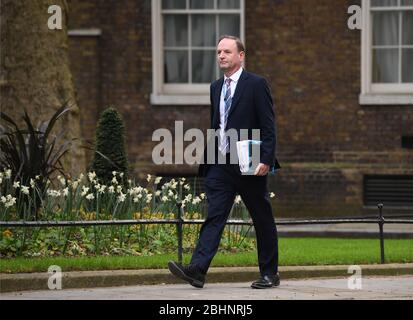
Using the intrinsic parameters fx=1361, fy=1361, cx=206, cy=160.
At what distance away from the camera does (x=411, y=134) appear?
20.7 meters

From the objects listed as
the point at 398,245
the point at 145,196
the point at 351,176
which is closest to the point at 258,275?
the point at 145,196

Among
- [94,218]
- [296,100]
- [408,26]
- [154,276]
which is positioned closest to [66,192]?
[94,218]

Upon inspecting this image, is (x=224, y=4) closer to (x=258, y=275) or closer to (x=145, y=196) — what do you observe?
(x=145, y=196)

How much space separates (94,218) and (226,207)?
3.09 m

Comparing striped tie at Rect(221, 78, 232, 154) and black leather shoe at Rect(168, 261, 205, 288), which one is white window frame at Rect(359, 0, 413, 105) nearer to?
striped tie at Rect(221, 78, 232, 154)

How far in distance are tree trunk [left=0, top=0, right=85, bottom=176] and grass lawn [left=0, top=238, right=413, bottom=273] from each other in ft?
10.4

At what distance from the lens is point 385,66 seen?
68.9 ft

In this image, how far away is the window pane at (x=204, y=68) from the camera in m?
21.4

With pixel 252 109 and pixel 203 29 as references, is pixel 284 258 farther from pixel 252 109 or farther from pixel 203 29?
pixel 203 29

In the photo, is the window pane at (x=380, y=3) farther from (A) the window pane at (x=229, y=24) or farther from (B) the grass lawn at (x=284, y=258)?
(B) the grass lawn at (x=284, y=258)

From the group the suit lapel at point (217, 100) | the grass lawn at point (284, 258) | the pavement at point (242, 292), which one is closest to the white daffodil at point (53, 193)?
the grass lawn at point (284, 258)

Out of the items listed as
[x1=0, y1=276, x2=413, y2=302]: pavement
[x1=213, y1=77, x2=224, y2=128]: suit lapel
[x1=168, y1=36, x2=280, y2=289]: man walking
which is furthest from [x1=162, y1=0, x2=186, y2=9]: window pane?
[x1=168, y1=36, x2=280, y2=289]: man walking

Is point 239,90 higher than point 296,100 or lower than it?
lower

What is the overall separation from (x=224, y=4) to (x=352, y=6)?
2.04m
